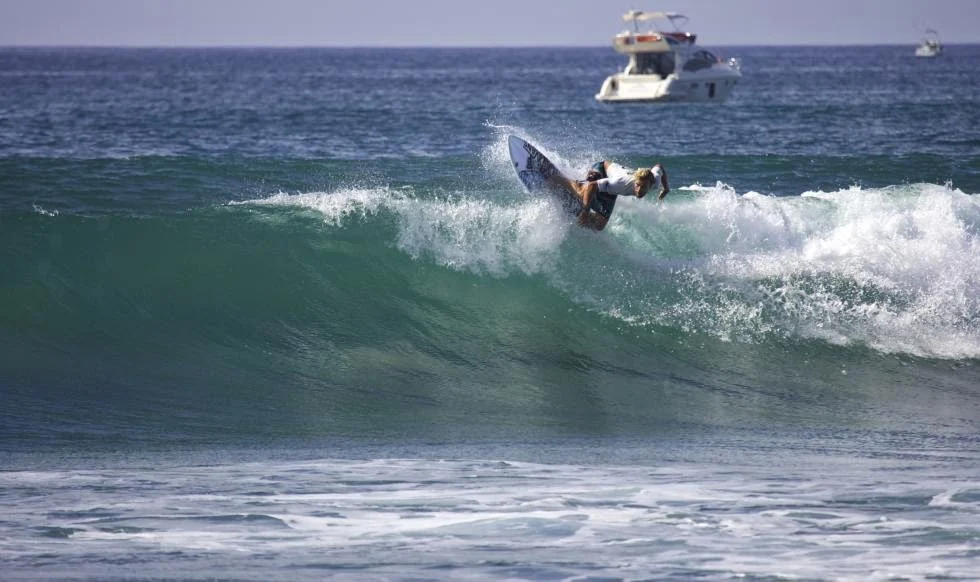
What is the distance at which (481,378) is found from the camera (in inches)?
451

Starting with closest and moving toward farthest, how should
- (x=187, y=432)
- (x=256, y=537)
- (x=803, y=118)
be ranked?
(x=256, y=537) → (x=187, y=432) → (x=803, y=118)

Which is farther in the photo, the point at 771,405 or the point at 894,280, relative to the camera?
the point at 894,280

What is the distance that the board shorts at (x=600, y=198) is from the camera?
44.0 feet

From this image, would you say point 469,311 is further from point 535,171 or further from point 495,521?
point 495,521

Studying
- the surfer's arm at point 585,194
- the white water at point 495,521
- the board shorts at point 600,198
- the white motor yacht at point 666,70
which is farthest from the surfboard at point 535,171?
the white motor yacht at point 666,70

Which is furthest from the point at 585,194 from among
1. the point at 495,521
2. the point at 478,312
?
the point at 495,521

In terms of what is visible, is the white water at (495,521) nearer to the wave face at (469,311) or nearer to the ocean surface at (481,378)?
the ocean surface at (481,378)

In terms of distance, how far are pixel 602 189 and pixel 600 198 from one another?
0.72 feet

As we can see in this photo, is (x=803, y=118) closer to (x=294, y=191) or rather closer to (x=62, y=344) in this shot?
(x=294, y=191)

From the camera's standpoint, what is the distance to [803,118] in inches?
1640

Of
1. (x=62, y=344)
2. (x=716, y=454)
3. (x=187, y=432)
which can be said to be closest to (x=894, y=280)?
(x=716, y=454)

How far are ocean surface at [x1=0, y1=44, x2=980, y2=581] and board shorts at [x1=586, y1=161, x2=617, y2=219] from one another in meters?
0.64

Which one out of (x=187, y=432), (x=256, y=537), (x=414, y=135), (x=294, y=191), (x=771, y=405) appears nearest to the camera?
(x=256, y=537)

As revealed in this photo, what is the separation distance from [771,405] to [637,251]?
14.1 feet
